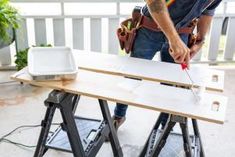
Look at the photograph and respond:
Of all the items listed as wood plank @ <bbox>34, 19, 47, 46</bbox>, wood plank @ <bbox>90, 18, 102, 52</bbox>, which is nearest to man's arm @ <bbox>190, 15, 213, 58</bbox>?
wood plank @ <bbox>90, 18, 102, 52</bbox>

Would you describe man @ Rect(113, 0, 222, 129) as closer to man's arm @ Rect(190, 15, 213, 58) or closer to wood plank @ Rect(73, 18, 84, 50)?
man's arm @ Rect(190, 15, 213, 58)

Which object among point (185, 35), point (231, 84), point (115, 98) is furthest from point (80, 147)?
point (231, 84)

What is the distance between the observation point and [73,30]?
3.07m

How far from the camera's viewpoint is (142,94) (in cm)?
139

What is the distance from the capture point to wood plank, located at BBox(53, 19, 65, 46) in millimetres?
3018

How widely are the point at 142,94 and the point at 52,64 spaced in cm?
47

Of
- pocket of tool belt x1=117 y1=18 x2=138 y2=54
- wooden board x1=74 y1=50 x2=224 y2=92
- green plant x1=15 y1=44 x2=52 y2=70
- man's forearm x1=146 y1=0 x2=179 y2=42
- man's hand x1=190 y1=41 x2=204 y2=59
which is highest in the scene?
man's forearm x1=146 y1=0 x2=179 y2=42

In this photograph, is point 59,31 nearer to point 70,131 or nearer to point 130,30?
point 130,30

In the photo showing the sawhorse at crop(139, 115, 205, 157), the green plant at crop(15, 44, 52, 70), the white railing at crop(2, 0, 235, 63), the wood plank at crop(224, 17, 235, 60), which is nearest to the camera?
the sawhorse at crop(139, 115, 205, 157)

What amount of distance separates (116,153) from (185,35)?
2.65ft

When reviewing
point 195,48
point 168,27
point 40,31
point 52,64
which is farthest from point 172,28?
point 40,31

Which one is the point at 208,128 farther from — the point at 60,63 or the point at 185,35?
the point at 60,63

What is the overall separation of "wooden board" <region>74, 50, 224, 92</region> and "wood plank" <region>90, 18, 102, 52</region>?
4.45 feet

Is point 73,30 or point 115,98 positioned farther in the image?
point 73,30
